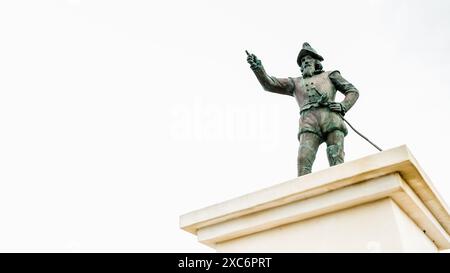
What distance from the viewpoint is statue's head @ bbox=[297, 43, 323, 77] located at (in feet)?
14.1

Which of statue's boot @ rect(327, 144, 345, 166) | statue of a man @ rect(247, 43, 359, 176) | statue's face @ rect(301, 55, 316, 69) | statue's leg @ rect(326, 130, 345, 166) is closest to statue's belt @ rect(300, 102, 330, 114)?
statue of a man @ rect(247, 43, 359, 176)

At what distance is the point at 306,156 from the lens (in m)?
3.66

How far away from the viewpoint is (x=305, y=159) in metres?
3.66

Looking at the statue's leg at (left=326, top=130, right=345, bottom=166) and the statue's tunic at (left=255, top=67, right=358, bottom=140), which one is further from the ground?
the statue's tunic at (left=255, top=67, right=358, bottom=140)

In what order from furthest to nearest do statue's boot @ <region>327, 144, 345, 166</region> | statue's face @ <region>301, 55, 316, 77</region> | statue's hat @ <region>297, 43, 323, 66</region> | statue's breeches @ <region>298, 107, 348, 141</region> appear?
statue's hat @ <region>297, 43, 323, 66</region>
statue's face @ <region>301, 55, 316, 77</region>
statue's breeches @ <region>298, 107, 348, 141</region>
statue's boot @ <region>327, 144, 345, 166</region>

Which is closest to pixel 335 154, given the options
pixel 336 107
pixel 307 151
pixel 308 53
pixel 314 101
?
pixel 307 151

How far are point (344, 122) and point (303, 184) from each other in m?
1.35

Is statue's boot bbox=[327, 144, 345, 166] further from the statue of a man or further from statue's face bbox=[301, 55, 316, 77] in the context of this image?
statue's face bbox=[301, 55, 316, 77]

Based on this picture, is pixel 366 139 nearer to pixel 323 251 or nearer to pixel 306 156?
pixel 306 156

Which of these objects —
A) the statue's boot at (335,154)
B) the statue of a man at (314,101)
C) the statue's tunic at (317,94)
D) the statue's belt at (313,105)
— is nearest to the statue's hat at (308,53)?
the statue of a man at (314,101)

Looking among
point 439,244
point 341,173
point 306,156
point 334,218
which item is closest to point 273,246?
point 334,218

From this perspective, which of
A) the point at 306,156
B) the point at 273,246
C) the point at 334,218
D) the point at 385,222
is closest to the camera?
the point at 385,222

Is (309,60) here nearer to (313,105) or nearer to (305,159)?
(313,105)

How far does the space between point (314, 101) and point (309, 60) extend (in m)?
0.64
